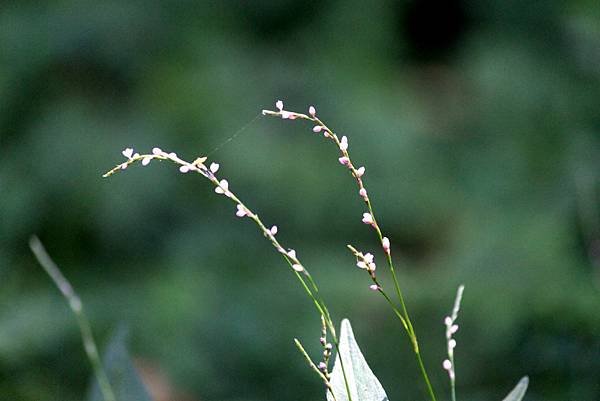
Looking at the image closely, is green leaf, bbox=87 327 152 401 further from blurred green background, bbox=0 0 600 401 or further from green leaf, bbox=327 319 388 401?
blurred green background, bbox=0 0 600 401

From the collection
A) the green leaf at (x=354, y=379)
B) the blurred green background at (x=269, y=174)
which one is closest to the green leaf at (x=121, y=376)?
the green leaf at (x=354, y=379)

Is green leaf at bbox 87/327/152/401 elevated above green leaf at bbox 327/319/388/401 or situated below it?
below

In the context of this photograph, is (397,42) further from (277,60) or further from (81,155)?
(81,155)

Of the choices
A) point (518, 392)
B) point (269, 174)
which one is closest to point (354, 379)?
point (518, 392)

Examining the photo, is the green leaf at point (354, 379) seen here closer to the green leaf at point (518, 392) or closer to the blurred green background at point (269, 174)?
the green leaf at point (518, 392)

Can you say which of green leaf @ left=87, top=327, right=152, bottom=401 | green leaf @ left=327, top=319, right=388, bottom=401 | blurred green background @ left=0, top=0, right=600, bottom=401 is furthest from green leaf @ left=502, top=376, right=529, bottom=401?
blurred green background @ left=0, top=0, right=600, bottom=401

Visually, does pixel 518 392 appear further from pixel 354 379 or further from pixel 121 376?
pixel 121 376
